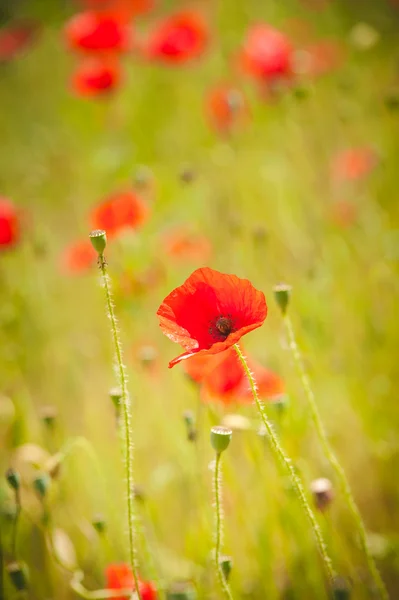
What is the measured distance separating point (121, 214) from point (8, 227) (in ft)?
1.13

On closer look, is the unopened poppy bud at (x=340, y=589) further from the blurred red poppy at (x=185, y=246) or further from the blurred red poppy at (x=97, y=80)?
the blurred red poppy at (x=97, y=80)

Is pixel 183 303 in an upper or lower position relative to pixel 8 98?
lower

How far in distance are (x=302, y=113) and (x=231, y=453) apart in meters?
1.88

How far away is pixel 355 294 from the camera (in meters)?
1.93

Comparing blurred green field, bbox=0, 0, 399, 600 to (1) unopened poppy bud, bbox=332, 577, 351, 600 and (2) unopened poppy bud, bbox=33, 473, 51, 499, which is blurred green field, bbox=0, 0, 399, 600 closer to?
(2) unopened poppy bud, bbox=33, 473, 51, 499

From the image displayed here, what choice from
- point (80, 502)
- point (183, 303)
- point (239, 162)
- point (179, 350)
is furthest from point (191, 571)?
point (239, 162)

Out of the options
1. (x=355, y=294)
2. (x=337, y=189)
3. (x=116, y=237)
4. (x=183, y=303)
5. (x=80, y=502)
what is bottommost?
(x=80, y=502)

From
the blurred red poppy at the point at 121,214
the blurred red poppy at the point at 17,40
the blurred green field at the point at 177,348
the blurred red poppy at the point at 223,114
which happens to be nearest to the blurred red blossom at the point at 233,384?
the blurred green field at the point at 177,348

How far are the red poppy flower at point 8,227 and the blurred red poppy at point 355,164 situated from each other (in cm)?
124

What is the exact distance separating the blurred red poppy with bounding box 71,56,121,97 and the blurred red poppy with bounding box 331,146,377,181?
912mm

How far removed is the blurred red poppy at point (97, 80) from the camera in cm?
214

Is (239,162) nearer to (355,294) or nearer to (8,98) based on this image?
(355,294)

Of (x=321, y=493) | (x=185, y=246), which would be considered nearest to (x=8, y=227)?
(x=185, y=246)

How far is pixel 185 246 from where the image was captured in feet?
6.05
